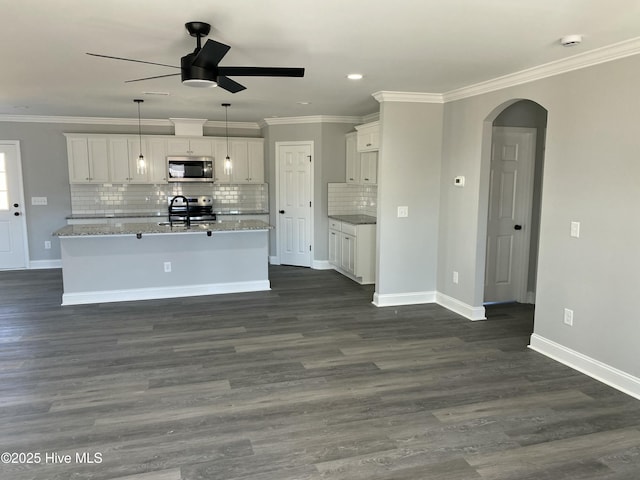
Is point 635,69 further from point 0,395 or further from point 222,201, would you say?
point 222,201

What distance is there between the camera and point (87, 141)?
7629 millimetres

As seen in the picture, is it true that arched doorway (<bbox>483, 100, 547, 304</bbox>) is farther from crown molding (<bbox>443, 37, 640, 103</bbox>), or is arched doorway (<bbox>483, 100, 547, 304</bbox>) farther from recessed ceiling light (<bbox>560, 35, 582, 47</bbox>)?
recessed ceiling light (<bbox>560, 35, 582, 47</bbox>)

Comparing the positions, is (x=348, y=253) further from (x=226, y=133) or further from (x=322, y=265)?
(x=226, y=133)

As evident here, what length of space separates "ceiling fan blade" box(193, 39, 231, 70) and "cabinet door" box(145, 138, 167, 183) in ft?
17.3

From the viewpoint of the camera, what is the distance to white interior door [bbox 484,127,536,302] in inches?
216

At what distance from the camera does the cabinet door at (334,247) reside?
24.5ft

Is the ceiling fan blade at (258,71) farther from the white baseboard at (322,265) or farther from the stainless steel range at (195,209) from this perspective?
the stainless steel range at (195,209)

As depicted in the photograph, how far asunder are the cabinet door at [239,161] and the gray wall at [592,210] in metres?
4.77

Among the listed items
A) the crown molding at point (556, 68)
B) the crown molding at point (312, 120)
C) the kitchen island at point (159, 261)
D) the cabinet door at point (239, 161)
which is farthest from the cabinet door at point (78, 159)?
the crown molding at point (556, 68)

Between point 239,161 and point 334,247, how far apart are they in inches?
92.8

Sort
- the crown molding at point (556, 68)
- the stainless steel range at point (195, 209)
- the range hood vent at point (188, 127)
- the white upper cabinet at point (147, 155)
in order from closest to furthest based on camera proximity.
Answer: the crown molding at point (556, 68) < the white upper cabinet at point (147, 155) < the range hood vent at point (188, 127) < the stainless steel range at point (195, 209)

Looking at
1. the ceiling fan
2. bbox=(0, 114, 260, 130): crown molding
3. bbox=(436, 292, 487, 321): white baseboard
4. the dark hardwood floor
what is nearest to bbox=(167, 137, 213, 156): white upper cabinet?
bbox=(0, 114, 260, 130): crown molding

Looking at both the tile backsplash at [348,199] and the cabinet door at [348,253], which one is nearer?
the cabinet door at [348,253]

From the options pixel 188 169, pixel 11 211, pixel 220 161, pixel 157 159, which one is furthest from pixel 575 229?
pixel 11 211
